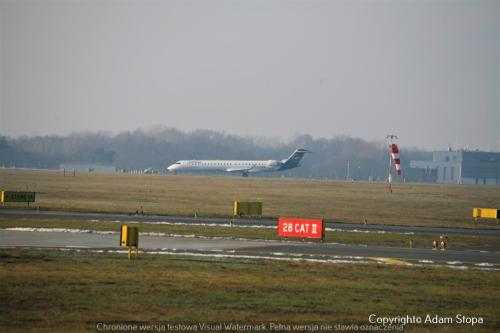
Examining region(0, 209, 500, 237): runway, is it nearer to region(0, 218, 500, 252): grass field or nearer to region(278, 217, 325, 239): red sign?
region(0, 218, 500, 252): grass field

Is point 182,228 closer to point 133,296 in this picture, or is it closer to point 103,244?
point 103,244

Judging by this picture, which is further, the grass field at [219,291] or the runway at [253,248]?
the runway at [253,248]

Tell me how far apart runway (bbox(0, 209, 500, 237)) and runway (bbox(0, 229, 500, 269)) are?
13598mm

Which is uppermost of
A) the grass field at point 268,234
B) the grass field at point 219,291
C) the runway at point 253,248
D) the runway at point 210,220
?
the runway at point 210,220

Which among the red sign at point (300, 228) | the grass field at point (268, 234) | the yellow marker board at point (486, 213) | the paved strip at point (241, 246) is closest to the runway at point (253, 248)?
the paved strip at point (241, 246)

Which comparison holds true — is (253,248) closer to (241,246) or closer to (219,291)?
(241,246)

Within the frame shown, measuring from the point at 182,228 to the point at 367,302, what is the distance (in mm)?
30619

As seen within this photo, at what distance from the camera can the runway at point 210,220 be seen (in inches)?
2498

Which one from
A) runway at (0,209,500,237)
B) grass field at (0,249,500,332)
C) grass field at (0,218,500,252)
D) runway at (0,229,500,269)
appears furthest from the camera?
runway at (0,209,500,237)

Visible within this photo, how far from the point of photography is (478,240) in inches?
2205

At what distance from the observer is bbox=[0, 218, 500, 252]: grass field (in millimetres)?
51844

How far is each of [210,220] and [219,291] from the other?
38.3m

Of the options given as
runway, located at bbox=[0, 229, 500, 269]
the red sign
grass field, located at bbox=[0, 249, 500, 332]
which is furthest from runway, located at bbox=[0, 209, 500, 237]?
grass field, located at bbox=[0, 249, 500, 332]

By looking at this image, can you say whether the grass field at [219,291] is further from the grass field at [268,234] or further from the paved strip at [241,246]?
the grass field at [268,234]
